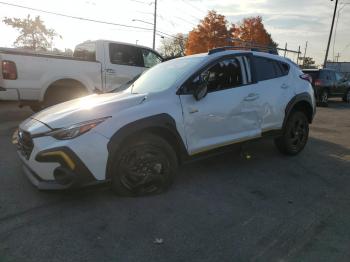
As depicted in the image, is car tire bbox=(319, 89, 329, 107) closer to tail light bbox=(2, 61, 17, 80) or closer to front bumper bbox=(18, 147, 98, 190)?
tail light bbox=(2, 61, 17, 80)

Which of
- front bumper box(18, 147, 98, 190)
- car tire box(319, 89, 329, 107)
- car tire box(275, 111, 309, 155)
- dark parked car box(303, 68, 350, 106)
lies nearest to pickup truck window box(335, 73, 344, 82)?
dark parked car box(303, 68, 350, 106)

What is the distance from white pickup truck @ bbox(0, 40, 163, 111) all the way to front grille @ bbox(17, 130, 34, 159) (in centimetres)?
212

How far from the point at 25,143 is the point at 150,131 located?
4.47 ft

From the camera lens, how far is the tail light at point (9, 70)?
22.3 feet

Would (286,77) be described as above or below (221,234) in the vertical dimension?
above

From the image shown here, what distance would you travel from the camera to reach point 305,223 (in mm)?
→ 3432

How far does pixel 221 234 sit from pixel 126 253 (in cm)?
90

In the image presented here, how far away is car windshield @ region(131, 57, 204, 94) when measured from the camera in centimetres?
431

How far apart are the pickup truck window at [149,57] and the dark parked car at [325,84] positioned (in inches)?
339

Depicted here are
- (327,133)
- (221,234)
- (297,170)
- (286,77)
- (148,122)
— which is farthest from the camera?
(327,133)

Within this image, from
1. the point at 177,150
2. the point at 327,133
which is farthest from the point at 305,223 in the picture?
the point at 327,133

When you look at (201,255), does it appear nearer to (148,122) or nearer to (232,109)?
(148,122)

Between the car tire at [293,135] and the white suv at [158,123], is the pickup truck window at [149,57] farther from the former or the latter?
the car tire at [293,135]

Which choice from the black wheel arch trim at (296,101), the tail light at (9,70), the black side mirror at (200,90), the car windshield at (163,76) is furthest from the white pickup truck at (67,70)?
the black wheel arch trim at (296,101)
